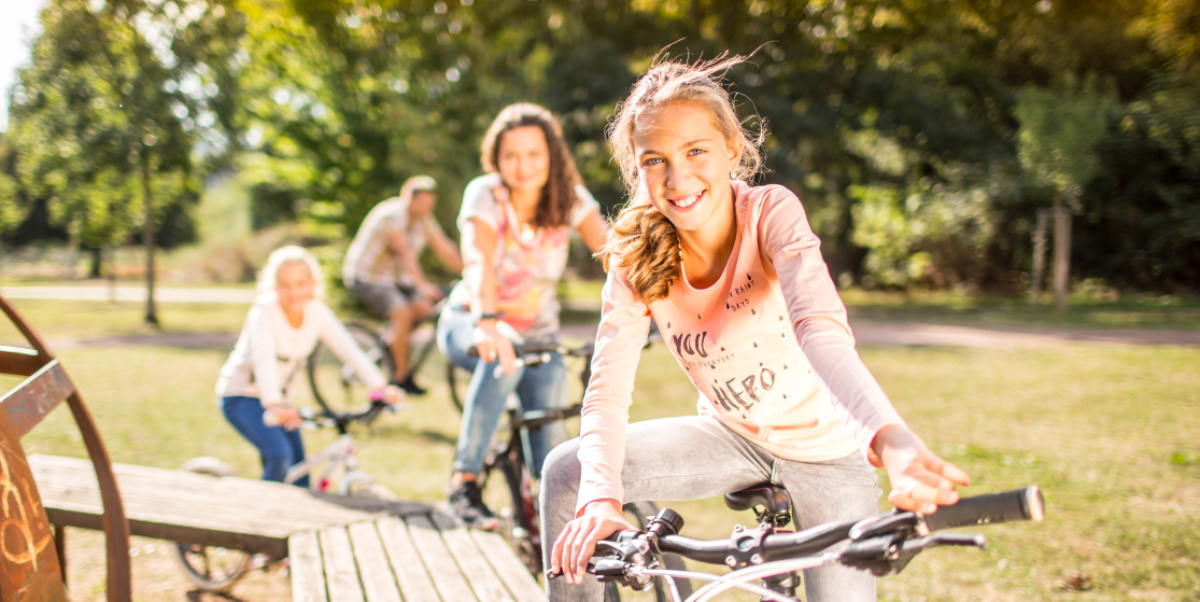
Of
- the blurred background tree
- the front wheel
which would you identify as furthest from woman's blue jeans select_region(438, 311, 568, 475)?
the blurred background tree

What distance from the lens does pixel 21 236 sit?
7.41 metres

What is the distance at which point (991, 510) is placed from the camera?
3.46ft

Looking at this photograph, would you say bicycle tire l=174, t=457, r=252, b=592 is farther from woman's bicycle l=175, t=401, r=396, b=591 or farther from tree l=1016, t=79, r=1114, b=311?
tree l=1016, t=79, r=1114, b=311

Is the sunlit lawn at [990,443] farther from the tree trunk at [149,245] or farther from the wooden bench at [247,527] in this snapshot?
the tree trunk at [149,245]

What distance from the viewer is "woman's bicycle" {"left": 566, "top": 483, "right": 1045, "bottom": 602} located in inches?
41.3

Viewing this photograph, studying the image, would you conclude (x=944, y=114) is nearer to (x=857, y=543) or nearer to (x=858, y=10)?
(x=858, y=10)

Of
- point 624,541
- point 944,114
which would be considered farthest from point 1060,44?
point 624,541

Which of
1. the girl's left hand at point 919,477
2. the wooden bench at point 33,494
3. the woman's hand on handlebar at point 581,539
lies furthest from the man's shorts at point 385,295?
the girl's left hand at point 919,477

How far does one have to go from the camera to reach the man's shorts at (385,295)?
7.66 meters

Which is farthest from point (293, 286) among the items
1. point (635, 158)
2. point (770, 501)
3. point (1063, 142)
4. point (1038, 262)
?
point (1038, 262)

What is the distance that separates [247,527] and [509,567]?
1.12 m

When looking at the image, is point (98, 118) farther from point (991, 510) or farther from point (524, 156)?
point (991, 510)

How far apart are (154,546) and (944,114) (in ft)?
54.9

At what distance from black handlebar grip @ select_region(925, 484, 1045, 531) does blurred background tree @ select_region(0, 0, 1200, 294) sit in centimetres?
1212
